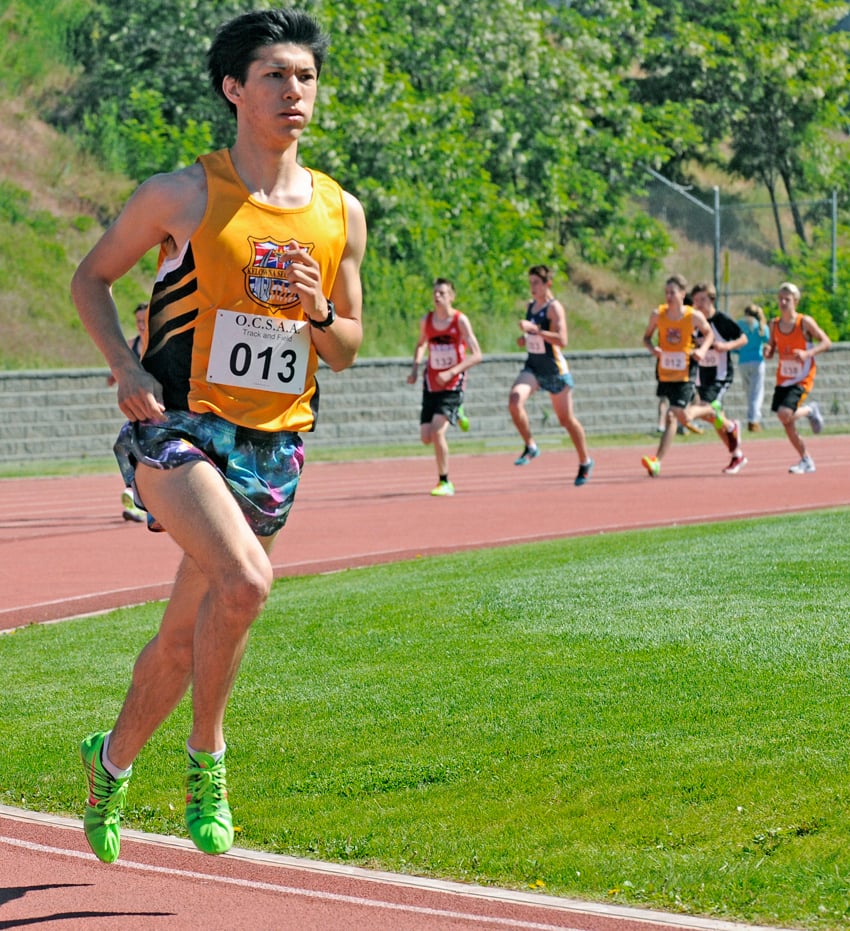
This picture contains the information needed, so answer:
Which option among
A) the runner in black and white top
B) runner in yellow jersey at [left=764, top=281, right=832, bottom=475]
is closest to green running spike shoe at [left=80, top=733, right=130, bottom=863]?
the runner in black and white top

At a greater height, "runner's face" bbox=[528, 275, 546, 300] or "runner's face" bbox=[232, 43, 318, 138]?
"runner's face" bbox=[232, 43, 318, 138]

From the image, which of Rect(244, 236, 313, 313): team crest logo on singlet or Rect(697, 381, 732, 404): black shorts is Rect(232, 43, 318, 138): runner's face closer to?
Rect(244, 236, 313, 313): team crest logo on singlet

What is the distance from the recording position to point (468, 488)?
63.4 ft

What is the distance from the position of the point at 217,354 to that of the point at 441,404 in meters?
13.0

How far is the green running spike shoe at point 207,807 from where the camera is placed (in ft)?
15.5

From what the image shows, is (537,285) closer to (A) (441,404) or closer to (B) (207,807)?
(A) (441,404)

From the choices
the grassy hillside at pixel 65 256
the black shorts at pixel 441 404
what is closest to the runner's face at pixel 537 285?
the black shorts at pixel 441 404

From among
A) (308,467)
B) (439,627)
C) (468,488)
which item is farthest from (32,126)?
(439,627)

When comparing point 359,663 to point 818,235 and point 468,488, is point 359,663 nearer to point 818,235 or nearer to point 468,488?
point 468,488

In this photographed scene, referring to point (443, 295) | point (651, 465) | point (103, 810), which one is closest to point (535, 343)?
point (443, 295)

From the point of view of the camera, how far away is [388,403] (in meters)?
28.8

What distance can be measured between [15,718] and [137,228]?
3019 mm

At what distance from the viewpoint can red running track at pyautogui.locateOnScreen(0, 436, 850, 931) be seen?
14.8 ft

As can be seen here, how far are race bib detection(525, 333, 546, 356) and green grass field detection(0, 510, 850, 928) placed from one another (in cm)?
894
